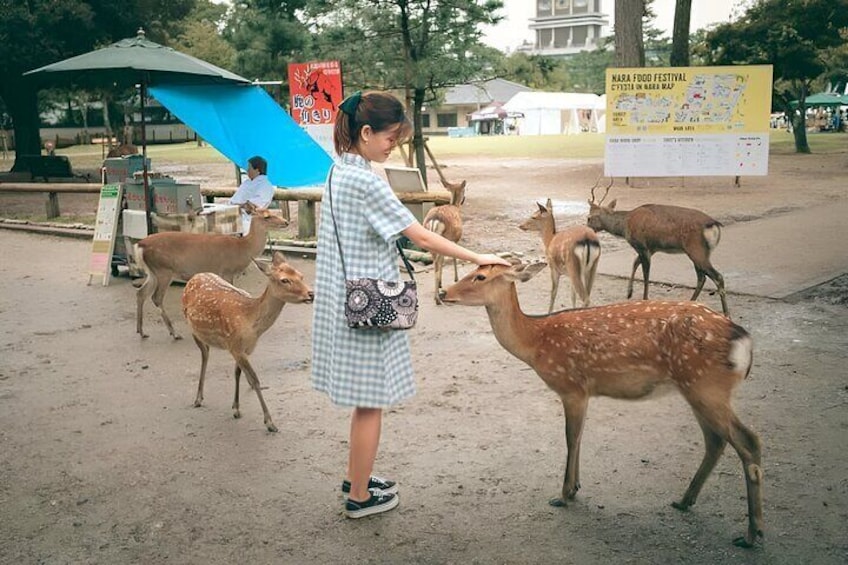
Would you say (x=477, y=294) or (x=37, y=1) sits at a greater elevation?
(x=37, y=1)

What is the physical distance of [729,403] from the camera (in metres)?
3.50

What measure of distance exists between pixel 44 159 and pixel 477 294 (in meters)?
20.6

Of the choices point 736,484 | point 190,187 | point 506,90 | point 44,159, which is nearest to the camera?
point 736,484

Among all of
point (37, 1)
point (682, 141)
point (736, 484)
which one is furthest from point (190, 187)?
point (37, 1)

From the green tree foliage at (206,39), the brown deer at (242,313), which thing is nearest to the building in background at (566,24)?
the green tree foliage at (206,39)

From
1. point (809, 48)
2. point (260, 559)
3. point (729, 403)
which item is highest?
point (809, 48)

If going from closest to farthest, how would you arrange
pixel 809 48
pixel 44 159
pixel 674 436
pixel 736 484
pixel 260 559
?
pixel 260 559 → pixel 736 484 → pixel 674 436 → pixel 44 159 → pixel 809 48

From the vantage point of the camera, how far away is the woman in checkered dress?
133 inches

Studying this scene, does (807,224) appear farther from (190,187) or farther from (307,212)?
(190,187)

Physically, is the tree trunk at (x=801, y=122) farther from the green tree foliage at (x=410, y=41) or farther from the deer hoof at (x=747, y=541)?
the deer hoof at (x=747, y=541)

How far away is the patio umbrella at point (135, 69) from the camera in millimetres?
8430

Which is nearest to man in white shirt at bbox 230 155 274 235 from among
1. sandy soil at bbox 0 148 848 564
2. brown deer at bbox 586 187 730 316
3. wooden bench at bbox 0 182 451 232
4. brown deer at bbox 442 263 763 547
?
wooden bench at bbox 0 182 451 232

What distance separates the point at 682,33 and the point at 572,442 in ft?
53.4

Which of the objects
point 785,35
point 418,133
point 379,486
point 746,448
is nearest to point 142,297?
point 379,486
